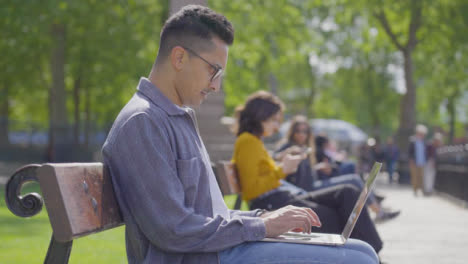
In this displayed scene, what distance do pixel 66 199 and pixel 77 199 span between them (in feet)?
0.32

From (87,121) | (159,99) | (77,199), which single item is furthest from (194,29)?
(87,121)

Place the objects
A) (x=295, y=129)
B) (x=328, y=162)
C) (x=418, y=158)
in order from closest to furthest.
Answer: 1. (x=295, y=129)
2. (x=328, y=162)
3. (x=418, y=158)

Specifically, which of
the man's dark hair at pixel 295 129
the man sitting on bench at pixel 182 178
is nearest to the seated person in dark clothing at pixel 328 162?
the man's dark hair at pixel 295 129

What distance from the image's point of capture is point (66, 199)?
8.21 ft

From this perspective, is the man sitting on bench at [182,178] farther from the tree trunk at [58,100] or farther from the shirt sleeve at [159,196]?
the tree trunk at [58,100]

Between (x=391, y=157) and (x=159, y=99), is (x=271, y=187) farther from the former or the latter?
(x=391, y=157)

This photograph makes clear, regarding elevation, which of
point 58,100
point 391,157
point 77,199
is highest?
point 77,199

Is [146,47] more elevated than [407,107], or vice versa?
[146,47]

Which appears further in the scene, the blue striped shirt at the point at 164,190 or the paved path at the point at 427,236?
the paved path at the point at 427,236

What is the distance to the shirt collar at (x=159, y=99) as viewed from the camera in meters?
2.86

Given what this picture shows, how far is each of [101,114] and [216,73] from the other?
4218 centimetres

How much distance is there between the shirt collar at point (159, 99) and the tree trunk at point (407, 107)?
27.8 m

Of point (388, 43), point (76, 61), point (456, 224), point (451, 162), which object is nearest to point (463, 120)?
point (388, 43)

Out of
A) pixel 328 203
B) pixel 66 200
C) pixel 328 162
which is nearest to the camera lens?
pixel 66 200
